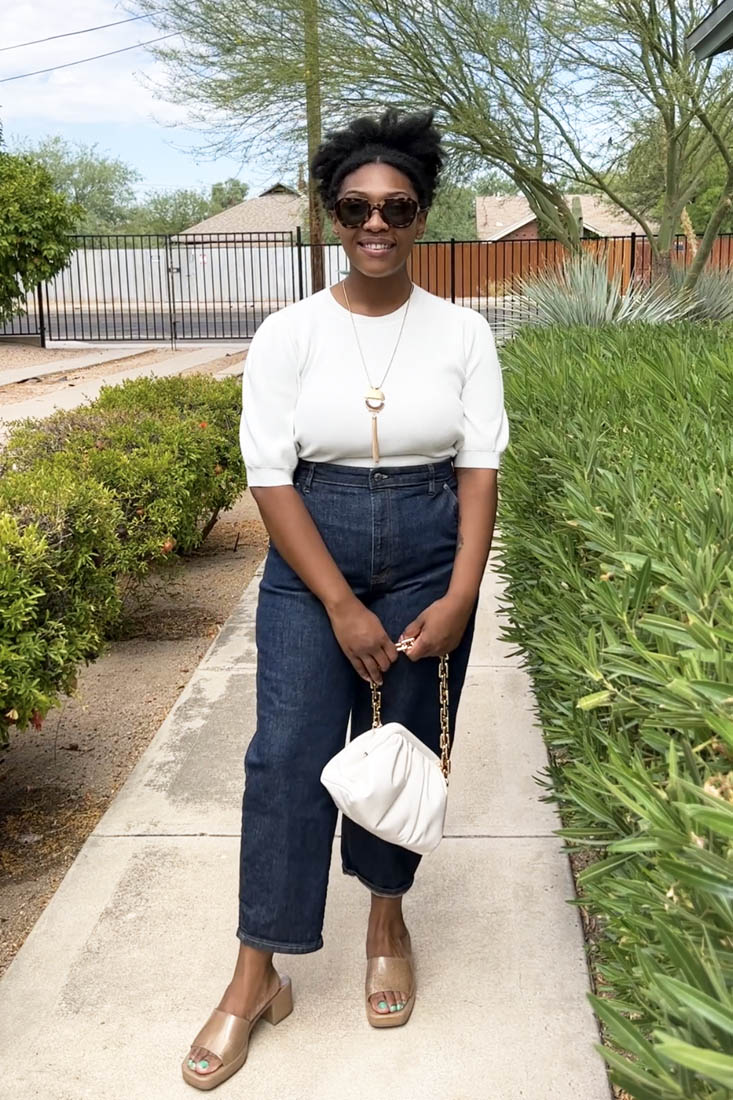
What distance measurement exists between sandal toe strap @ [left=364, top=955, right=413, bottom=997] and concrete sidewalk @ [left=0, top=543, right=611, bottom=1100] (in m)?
0.07

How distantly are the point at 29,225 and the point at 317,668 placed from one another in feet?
50.9

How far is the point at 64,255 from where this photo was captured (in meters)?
17.7

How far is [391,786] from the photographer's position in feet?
7.82

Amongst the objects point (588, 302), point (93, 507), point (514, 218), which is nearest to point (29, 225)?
point (588, 302)

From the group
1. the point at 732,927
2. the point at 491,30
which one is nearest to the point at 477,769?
the point at 732,927

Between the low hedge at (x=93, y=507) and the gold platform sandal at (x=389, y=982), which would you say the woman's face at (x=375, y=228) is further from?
the gold platform sandal at (x=389, y=982)

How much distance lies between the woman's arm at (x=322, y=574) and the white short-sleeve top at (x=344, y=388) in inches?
2.2

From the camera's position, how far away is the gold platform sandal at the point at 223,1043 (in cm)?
243

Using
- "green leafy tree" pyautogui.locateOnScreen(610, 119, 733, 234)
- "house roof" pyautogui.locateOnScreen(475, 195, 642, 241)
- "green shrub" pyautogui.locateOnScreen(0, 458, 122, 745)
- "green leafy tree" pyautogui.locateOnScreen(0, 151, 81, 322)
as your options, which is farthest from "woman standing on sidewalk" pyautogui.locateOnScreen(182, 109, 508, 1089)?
"house roof" pyautogui.locateOnScreen(475, 195, 642, 241)

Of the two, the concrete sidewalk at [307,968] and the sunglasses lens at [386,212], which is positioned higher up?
the sunglasses lens at [386,212]

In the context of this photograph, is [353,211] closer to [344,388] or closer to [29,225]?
[344,388]

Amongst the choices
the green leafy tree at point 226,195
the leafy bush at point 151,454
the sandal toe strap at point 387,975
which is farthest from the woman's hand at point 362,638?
the green leafy tree at point 226,195

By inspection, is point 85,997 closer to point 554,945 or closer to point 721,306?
point 554,945

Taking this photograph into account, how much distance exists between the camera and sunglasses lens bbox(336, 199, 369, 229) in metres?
2.46
